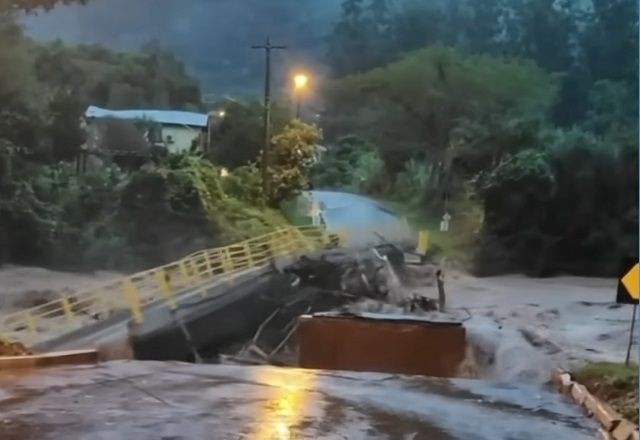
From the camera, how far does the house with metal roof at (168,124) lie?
4340 mm

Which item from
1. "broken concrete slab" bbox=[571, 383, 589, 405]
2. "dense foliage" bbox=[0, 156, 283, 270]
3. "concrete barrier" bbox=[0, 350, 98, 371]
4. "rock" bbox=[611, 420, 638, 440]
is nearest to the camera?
"rock" bbox=[611, 420, 638, 440]

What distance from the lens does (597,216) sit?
4.14 m

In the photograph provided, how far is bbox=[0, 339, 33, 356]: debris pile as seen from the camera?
415cm

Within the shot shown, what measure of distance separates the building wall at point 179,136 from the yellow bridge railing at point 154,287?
485 mm

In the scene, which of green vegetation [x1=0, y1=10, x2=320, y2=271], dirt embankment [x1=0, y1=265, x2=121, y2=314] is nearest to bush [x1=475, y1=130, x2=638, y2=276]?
green vegetation [x1=0, y1=10, x2=320, y2=271]

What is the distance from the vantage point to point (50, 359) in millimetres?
4098

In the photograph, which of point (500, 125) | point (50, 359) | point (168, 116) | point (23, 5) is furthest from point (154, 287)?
point (500, 125)

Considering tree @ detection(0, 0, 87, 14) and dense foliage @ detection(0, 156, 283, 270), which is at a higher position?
tree @ detection(0, 0, 87, 14)

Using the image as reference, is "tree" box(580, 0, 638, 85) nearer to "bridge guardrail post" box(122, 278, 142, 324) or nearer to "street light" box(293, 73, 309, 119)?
"street light" box(293, 73, 309, 119)

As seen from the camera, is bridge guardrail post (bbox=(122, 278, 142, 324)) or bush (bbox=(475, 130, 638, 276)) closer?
bush (bbox=(475, 130, 638, 276))

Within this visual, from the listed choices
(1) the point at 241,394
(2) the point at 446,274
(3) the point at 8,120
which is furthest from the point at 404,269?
(3) the point at 8,120

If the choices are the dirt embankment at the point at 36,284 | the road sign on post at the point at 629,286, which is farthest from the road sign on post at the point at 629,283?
the dirt embankment at the point at 36,284

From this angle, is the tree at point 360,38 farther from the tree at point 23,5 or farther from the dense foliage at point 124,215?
the tree at point 23,5

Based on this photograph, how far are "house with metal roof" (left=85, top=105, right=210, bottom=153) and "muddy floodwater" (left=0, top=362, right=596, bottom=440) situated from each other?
1.02 m
